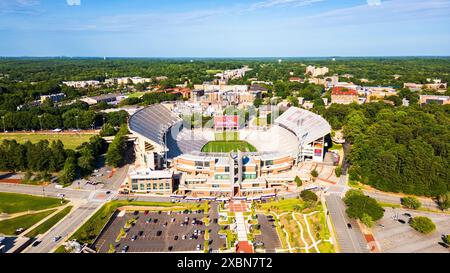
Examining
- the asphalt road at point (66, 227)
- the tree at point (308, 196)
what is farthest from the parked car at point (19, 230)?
the tree at point (308, 196)

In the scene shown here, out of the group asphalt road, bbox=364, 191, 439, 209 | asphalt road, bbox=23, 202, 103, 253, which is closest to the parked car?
asphalt road, bbox=23, 202, 103, 253

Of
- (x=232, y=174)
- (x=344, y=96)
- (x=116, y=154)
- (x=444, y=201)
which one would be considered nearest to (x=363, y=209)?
(x=444, y=201)

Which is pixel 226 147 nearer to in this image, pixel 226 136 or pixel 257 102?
pixel 226 136

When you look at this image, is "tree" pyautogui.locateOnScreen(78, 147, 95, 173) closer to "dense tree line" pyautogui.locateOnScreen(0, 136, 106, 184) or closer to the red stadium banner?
"dense tree line" pyautogui.locateOnScreen(0, 136, 106, 184)

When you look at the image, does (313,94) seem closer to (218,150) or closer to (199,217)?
(218,150)
